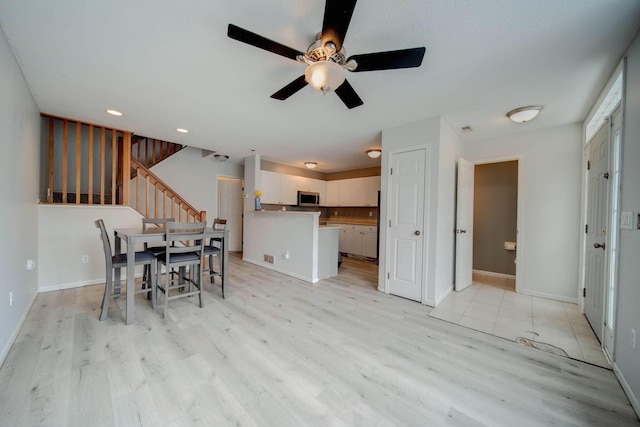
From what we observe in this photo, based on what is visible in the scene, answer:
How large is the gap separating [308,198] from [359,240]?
1.71 m

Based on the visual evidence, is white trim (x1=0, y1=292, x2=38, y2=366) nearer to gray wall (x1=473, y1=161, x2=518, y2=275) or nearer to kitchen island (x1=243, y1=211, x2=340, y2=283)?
kitchen island (x1=243, y1=211, x2=340, y2=283)

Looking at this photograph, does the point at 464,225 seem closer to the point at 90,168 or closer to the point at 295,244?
the point at 295,244

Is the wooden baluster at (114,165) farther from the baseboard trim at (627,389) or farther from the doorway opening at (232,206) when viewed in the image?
A: the baseboard trim at (627,389)

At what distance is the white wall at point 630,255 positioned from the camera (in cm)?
146

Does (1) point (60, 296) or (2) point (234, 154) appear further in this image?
(2) point (234, 154)

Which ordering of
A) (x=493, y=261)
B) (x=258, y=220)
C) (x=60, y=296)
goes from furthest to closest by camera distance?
1. (x=258, y=220)
2. (x=493, y=261)
3. (x=60, y=296)

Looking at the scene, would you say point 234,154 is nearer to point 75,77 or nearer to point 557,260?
point 75,77

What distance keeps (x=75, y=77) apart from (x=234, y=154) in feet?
9.57

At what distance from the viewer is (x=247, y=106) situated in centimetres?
276

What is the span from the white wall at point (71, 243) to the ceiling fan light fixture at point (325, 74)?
3.77 m

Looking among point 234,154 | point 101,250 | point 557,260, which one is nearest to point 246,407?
point 101,250

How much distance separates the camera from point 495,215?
4.39 m

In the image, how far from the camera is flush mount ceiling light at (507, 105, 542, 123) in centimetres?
256

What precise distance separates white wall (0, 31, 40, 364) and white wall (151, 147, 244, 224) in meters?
2.31
